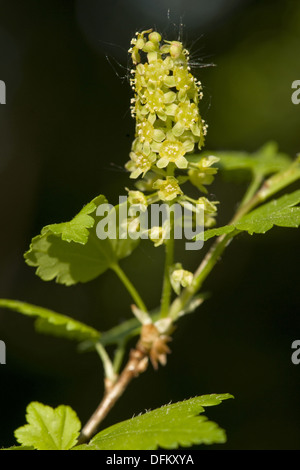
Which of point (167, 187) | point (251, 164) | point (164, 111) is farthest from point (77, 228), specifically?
point (251, 164)

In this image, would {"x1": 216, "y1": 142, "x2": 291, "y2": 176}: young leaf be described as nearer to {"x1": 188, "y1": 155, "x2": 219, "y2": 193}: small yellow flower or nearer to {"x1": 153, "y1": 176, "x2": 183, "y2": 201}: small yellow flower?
{"x1": 188, "y1": 155, "x2": 219, "y2": 193}: small yellow flower

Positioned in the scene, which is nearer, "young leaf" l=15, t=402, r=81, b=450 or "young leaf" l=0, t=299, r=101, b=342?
"young leaf" l=15, t=402, r=81, b=450

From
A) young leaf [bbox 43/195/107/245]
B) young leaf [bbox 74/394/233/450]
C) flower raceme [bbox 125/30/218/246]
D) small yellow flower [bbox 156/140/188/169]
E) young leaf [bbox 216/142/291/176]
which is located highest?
young leaf [bbox 216/142/291/176]

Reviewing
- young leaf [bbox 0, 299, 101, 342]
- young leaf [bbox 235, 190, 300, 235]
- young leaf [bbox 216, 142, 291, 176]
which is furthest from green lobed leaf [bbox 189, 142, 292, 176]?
young leaf [bbox 0, 299, 101, 342]

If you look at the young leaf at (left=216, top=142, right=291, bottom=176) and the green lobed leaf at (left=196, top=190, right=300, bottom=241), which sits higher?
the young leaf at (left=216, top=142, right=291, bottom=176)
